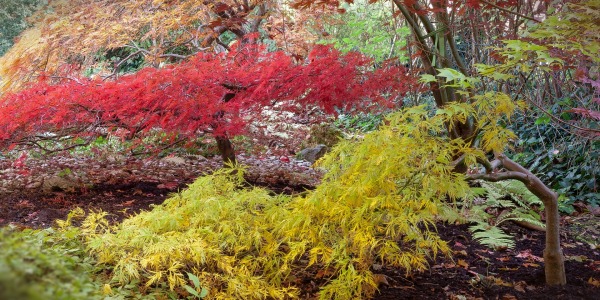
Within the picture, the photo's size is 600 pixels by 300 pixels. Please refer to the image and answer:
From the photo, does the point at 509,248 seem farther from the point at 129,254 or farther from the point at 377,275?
the point at 129,254

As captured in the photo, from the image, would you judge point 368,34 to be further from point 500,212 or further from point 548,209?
point 548,209

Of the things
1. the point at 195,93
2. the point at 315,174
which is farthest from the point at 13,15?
the point at 195,93

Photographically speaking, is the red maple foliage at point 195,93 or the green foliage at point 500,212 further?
the red maple foliage at point 195,93

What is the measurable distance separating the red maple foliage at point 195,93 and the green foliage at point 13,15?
6.63m

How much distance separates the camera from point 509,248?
3.26 m

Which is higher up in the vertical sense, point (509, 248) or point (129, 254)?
point (129, 254)

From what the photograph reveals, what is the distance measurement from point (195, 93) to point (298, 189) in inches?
60.0

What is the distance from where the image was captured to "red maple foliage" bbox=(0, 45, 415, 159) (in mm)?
3414

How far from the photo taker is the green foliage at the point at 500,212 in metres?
3.26

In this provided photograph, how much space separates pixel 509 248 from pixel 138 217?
7.39 ft

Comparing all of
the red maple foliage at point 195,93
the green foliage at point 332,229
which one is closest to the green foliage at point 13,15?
the red maple foliage at point 195,93

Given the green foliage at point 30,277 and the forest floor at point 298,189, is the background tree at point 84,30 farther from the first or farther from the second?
the green foliage at point 30,277

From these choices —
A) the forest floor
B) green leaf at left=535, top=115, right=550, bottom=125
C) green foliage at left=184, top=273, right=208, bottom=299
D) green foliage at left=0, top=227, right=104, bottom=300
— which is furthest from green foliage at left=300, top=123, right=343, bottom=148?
green foliage at left=0, top=227, right=104, bottom=300

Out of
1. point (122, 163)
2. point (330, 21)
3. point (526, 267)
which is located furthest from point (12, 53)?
A: point (526, 267)
